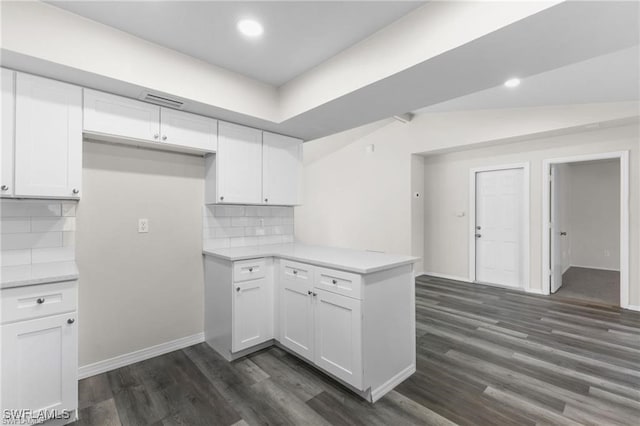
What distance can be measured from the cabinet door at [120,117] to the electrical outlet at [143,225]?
729 millimetres

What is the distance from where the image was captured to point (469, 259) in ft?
17.1

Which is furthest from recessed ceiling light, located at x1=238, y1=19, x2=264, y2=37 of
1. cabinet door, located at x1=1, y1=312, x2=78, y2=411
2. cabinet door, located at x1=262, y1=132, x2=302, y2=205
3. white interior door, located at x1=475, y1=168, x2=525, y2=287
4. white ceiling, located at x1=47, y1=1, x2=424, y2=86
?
white interior door, located at x1=475, y1=168, x2=525, y2=287

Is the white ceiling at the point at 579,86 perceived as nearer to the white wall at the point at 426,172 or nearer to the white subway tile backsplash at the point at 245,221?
the white wall at the point at 426,172

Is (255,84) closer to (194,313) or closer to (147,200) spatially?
(147,200)

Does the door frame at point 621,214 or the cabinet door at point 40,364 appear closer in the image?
the cabinet door at point 40,364

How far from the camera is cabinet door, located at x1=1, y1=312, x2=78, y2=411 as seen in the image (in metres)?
1.61

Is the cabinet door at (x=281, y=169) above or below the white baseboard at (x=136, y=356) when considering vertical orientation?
above

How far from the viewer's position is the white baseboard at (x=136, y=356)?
7.65 ft

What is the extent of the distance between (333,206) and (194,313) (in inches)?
176

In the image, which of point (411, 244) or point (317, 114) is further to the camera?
point (411, 244)

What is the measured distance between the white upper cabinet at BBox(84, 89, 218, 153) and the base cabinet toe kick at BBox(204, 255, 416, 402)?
3.62 ft

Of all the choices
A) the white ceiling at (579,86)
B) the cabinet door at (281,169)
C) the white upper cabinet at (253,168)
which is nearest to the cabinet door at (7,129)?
the white upper cabinet at (253,168)

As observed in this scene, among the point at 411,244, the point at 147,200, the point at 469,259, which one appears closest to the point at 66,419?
the point at 147,200

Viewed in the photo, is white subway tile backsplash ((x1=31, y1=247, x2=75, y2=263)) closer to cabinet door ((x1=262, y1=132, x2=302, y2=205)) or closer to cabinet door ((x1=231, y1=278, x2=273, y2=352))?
cabinet door ((x1=231, y1=278, x2=273, y2=352))
